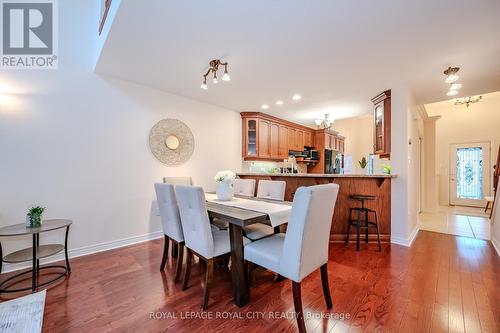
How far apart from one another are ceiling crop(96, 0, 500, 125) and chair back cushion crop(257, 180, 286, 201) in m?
1.53

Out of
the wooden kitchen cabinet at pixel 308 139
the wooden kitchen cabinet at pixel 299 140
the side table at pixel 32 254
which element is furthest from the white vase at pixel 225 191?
the wooden kitchen cabinet at pixel 308 139

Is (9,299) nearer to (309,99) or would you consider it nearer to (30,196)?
(30,196)

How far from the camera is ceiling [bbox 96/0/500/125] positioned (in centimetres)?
173

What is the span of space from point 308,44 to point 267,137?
9.92 ft

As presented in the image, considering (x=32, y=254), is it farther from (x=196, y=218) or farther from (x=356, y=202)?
(x=356, y=202)

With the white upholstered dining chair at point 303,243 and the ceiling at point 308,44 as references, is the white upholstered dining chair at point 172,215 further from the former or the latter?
the ceiling at point 308,44

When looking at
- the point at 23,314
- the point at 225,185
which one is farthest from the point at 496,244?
the point at 23,314

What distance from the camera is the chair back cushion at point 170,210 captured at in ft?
6.95

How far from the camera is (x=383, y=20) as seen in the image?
1817 mm

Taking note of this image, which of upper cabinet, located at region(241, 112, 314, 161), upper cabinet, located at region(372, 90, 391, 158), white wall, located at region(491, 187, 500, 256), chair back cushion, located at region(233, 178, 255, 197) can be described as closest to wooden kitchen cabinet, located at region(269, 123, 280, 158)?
upper cabinet, located at region(241, 112, 314, 161)

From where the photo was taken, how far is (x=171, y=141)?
3670 mm

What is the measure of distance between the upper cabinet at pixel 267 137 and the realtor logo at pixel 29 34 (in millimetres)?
3297

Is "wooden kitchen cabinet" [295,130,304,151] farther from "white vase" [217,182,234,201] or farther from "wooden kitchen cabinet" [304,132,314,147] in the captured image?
"white vase" [217,182,234,201]

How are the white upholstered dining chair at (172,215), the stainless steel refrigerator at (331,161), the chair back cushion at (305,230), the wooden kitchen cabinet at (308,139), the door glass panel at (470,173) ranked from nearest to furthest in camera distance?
the chair back cushion at (305,230)
the white upholstered dining chair at (172,215)
the door glass panel at (470,173)
the stainless steel refrigerator at (331,161)
the wooden kitchen cabinet at (308,139)
